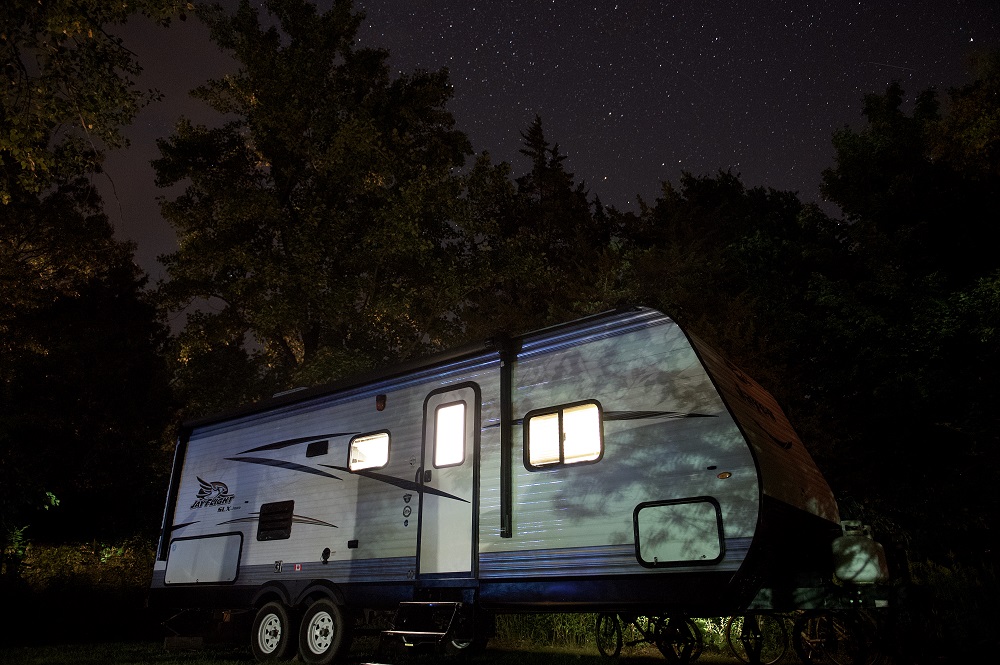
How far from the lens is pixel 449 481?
768 cm

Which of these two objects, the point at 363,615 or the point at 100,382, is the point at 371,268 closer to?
the point at 363,615

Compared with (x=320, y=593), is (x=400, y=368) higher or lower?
higher

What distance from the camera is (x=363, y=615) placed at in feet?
27.9

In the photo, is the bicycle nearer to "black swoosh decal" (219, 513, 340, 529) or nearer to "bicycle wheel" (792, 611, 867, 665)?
"bicycle wheel" (792, 611, 867, 665)

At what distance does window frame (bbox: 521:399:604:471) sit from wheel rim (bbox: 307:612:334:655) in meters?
3.38

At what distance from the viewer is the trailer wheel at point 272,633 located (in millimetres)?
8570

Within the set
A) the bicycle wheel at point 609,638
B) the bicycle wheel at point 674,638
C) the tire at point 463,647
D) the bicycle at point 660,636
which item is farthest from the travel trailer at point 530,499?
the bicycle wheel at point 609,638

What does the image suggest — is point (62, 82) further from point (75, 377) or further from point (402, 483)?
point (75, 377)

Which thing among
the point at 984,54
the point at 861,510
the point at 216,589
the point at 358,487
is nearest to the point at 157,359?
the point at 216,589

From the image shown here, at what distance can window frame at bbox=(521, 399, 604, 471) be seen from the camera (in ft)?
22.3

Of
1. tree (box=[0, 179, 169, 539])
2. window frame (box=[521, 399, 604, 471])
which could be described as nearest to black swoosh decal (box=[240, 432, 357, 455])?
window frame (box=[521, 399, 604, 471])

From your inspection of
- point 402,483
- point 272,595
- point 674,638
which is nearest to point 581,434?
point 402,483

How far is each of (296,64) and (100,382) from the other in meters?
18.8

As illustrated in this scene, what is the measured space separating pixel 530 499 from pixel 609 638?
4258 mm
